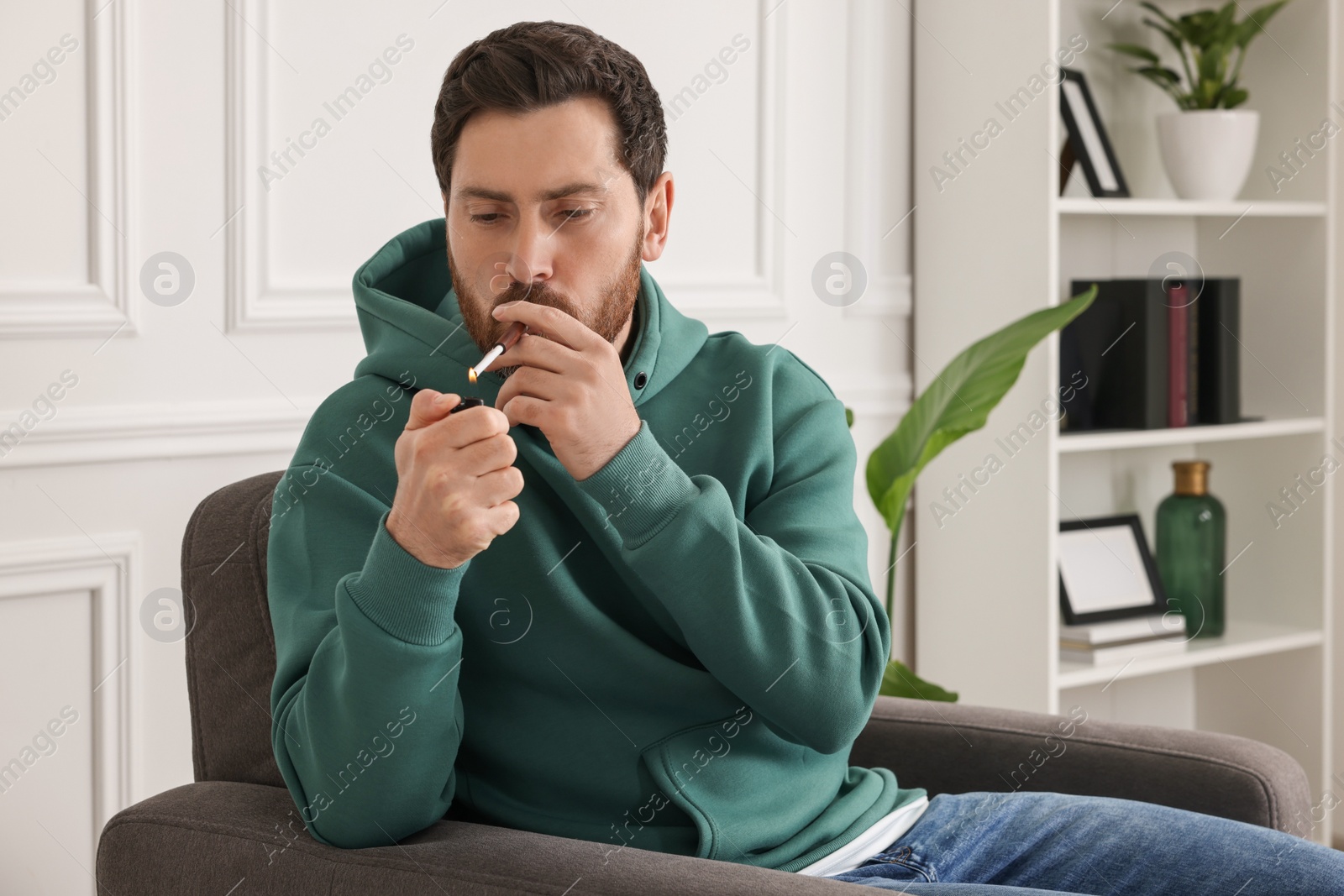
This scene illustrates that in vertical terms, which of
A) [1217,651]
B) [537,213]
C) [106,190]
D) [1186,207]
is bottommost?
[1217,651]

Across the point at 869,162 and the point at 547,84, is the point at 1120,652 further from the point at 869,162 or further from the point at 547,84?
the point at 547,84

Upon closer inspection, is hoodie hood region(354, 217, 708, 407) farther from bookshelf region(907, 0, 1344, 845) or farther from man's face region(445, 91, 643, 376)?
bookshelf region(907, 0, 1344, 845)

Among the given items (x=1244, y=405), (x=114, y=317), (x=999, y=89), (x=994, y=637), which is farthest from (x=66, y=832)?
(x=1244, y=405)

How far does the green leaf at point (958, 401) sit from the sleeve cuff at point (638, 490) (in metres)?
1.06

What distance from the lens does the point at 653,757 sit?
3.73ft

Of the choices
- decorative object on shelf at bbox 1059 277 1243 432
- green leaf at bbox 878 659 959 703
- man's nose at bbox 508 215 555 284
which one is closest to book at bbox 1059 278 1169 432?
decorative object on shelf at bbox 1059 277 1243 432

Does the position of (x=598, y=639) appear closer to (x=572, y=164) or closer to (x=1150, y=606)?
(x=572, y=164)

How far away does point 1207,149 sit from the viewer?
8.48 feet

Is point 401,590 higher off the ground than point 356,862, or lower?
higher

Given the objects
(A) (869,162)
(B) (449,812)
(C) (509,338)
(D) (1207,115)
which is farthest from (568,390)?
(D) (1207,115)

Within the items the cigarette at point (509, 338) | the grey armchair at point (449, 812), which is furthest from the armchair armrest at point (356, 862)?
the cigarette at point (509, 338)

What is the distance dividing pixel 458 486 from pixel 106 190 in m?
0.93

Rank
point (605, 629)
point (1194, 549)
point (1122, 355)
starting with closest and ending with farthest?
1. point (605, 629)
2. point (1122, 355)
3. point (1194, 549)

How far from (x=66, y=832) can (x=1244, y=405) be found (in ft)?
7.98
